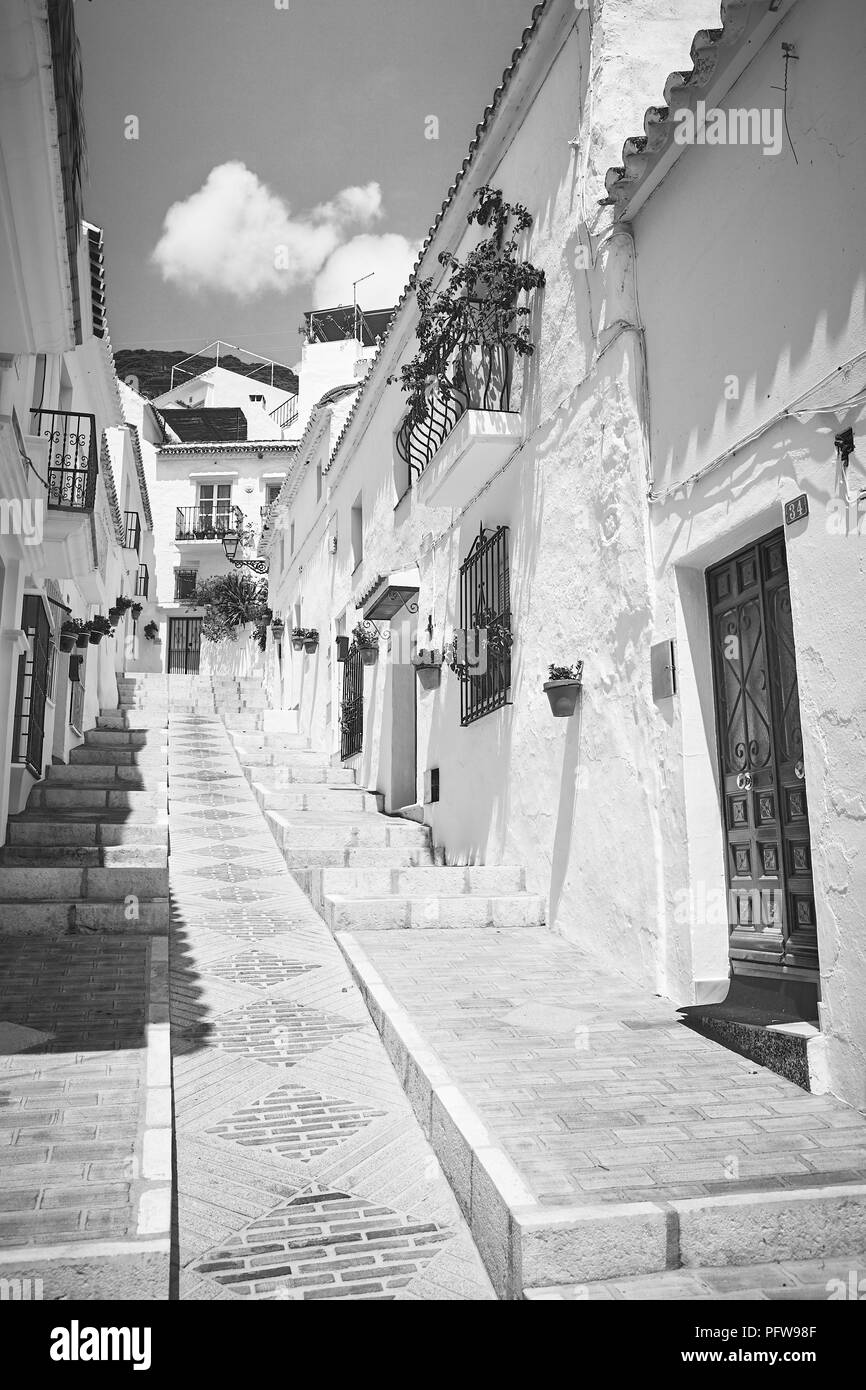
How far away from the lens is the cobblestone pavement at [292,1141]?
305 cm

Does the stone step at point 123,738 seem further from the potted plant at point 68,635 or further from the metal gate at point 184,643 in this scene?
the metal gate at point 184,643

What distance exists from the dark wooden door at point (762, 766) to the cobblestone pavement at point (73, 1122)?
305cm

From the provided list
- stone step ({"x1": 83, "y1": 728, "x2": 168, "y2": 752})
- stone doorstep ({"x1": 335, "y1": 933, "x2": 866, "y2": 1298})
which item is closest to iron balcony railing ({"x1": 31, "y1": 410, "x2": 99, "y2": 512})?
stone step ({"x1": 83, "y1": 728, "x2": 168, "y2": 752})

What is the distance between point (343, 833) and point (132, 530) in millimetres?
15421

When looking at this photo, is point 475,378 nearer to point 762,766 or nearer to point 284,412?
point 762,766

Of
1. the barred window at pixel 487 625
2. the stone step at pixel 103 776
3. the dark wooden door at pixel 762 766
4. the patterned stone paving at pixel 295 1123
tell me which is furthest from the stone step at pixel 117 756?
the dark wooden door at pixel 762 766

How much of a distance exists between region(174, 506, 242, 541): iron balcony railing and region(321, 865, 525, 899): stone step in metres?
27.3

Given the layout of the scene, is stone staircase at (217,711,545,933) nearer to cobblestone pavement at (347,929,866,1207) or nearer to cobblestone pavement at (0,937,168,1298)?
cobblestone pavement at (347,929,866,1207)

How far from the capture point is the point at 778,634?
4922 millimetres

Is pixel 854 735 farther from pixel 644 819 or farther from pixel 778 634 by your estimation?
pixel 644 819

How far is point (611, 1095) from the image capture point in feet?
12.9

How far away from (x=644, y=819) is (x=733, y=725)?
2.67ft

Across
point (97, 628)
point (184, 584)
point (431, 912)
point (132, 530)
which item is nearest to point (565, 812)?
point (431, 912)
